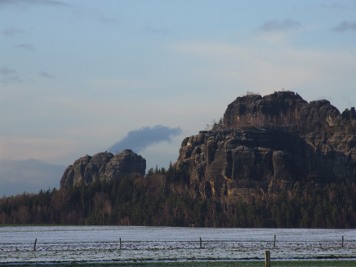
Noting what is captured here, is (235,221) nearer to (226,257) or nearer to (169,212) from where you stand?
(169,212)

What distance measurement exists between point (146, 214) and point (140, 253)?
130 meters

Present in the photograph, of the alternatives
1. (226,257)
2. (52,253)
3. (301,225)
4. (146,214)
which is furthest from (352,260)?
(146,214)

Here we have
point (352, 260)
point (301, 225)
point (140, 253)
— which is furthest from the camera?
point (301, 225)

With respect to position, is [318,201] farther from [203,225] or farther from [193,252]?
[193,252]

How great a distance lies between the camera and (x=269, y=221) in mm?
177250

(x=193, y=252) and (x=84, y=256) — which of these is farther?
(x=193, y=252)

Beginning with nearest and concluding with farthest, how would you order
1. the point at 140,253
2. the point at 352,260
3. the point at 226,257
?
the point at 352,260 → the point at 226,257 → the point at 140,253

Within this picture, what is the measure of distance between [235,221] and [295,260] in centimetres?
12415

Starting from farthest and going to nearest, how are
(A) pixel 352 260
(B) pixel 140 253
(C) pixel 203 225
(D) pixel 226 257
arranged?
(C) pixel 203 225
(B) pixel 140 253
(D) pixel 226 257
(A) pixel 352 260

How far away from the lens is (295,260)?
57688 millimetres

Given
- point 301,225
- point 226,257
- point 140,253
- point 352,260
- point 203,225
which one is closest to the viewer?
point 352,260

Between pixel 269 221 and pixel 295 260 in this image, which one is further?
pixel 269 221

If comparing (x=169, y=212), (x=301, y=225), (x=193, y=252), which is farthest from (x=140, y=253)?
(x=169, y=212)

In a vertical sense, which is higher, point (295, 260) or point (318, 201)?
point (318, 201)
